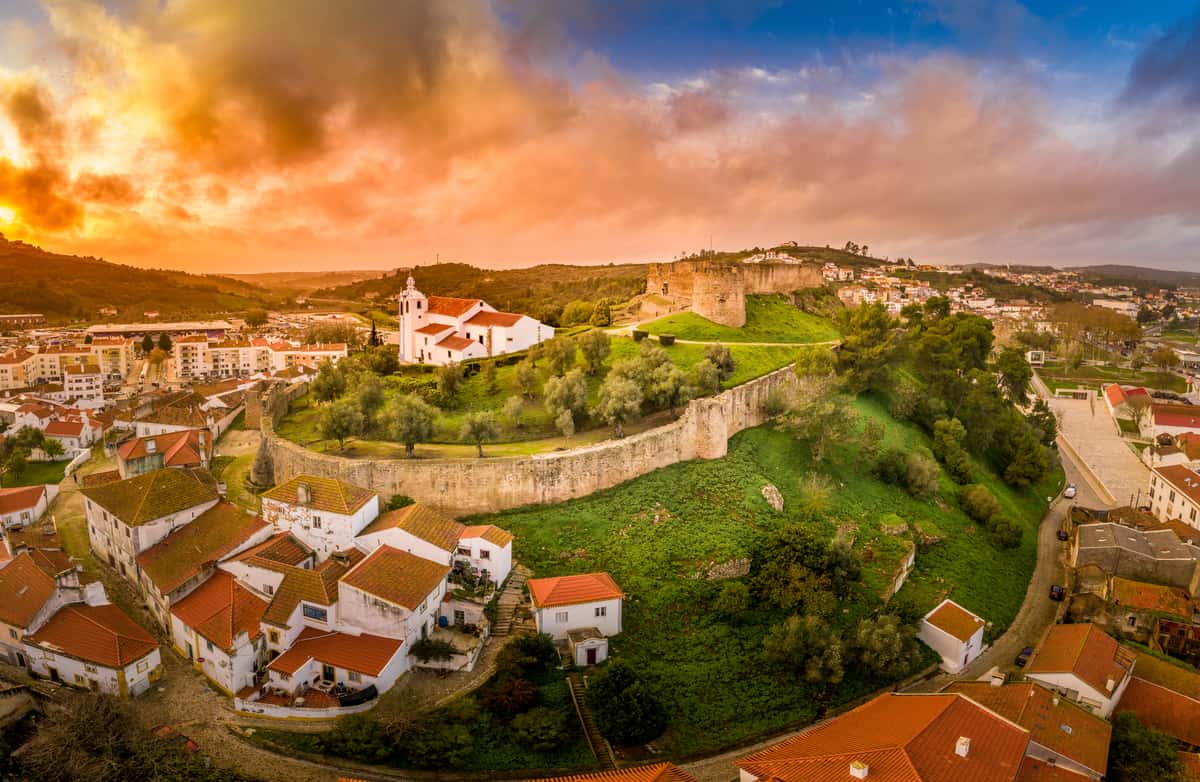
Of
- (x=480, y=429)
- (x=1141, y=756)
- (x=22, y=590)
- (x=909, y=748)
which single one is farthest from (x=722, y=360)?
(x=22, y=590)

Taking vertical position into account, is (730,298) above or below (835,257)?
below

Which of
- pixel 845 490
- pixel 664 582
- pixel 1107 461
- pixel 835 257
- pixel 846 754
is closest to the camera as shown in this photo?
pixel 846 754

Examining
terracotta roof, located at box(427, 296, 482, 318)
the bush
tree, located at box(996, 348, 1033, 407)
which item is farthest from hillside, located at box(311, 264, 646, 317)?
the bush

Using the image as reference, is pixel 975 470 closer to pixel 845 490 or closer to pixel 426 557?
pixel 845 490

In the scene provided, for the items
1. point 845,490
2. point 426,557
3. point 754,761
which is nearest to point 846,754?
point 754,761

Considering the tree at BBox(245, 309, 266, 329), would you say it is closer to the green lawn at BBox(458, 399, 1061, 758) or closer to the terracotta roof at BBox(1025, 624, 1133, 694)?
the green lawn at BBox(458, 399, 1061, 758)
